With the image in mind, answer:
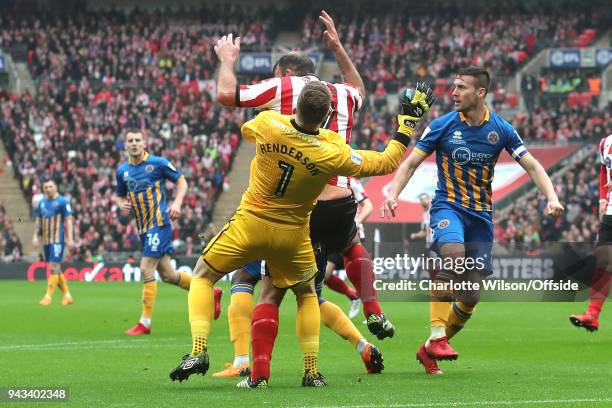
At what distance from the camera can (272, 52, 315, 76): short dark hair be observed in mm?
8680

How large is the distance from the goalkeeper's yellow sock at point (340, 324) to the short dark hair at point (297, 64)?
196cm

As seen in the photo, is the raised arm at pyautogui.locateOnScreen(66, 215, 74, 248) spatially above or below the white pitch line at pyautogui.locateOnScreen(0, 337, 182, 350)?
below

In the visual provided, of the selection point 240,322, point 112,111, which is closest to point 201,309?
point 240,322

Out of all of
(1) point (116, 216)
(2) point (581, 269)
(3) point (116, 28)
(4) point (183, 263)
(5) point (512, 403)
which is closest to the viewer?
(5) point (512, 403)

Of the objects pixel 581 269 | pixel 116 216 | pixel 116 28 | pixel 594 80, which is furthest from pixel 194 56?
pixel 581 269

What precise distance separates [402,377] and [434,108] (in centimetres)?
2948

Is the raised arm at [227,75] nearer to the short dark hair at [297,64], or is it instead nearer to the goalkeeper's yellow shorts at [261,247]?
the short dark hair at [297,64]

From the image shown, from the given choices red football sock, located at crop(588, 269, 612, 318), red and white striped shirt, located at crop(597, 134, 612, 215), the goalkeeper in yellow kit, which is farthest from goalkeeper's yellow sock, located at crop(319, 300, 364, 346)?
red and white striped shirt, located at crop(597, 134, 612, 215)

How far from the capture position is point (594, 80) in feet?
129

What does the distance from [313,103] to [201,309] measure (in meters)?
1.64

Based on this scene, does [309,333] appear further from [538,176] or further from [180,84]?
[180,84]

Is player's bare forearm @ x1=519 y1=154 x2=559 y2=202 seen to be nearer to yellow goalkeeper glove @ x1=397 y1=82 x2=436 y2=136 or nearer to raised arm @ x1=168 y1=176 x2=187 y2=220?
yellow goalkeeper glove @ x1=397 y1=82 x2=436 y2=136

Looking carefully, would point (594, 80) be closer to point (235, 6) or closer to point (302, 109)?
point (235, 6)

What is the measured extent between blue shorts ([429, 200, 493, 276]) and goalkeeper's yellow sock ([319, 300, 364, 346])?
95cm
